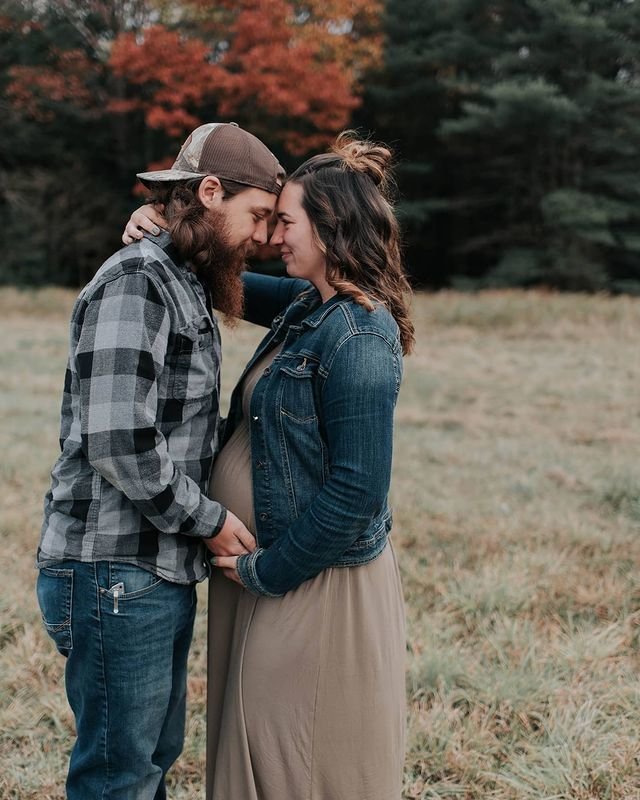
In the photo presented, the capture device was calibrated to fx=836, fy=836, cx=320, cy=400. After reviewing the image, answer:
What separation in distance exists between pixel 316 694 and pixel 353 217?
3.65 feet

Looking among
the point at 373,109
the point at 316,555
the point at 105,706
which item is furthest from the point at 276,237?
the point at 373,109

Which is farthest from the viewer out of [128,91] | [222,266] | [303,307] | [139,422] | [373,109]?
[373,109]

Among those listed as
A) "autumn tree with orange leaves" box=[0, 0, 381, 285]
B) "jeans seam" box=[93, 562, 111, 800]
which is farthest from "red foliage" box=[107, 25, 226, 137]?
"jeans seam" box=[93, 562, 111, 800]

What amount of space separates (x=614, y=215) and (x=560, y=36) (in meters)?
4.08

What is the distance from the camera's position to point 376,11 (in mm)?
18781

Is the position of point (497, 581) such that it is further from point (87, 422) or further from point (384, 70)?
point (384, 70)

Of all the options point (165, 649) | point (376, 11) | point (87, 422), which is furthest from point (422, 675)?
point (376, 11)

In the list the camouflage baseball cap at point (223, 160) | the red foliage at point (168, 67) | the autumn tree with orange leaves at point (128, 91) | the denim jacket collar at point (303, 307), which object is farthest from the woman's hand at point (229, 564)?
the red foliage at point (168, 67)

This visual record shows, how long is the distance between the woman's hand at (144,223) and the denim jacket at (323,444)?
398 millimetres

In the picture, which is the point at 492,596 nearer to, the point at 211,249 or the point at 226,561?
the point at 226,561

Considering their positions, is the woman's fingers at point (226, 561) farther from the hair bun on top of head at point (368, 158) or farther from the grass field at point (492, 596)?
the grass field at point (492, 596)

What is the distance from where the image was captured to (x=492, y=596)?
3893 millimetres

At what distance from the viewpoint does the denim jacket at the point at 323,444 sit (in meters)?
1.79

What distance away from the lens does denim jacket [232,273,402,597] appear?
1788mm
